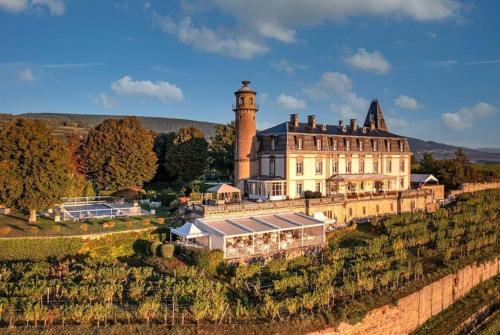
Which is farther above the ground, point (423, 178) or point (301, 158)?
point (301, 158)

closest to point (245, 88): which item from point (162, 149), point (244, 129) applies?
point (244, 129)

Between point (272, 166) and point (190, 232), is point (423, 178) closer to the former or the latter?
point (272, 166)

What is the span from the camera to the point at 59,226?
24.7m

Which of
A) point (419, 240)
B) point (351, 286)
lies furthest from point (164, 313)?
point (419, 240)

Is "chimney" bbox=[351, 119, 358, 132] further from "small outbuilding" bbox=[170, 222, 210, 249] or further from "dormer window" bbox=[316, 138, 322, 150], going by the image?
"small outbuilding" bbox=[170, 222, 210, 249]

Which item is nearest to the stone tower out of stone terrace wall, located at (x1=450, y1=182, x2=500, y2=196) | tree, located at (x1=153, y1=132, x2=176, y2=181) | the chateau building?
the chateau building

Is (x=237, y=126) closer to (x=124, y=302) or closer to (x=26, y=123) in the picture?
(x=26, y=123)

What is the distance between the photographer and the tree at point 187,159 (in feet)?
155

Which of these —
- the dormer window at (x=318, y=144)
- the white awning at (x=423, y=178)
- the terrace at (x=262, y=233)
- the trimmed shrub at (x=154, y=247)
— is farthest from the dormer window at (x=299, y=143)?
the white awning at (x=423, y=178)

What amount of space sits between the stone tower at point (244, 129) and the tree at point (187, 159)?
1212cm

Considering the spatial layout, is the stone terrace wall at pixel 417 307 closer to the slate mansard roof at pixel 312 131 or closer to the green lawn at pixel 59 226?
the green lawn at pixel 59 226

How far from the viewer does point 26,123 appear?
2800 cm

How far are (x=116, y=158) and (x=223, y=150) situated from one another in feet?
52.4

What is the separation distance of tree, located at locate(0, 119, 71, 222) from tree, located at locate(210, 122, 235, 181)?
25.9 m
